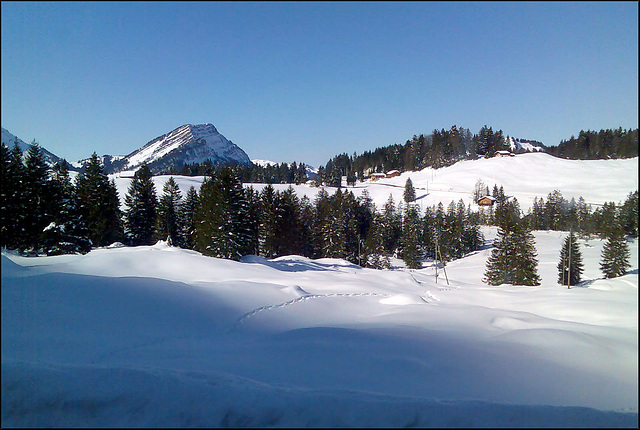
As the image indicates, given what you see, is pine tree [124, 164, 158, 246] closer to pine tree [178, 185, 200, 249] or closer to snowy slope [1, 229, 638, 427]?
pine tree [178, 185, 200, 249]

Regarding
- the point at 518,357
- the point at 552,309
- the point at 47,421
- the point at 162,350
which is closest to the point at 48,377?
the point at 47,421

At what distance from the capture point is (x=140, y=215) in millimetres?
39000

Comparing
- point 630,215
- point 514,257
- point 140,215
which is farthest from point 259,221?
point 630,215

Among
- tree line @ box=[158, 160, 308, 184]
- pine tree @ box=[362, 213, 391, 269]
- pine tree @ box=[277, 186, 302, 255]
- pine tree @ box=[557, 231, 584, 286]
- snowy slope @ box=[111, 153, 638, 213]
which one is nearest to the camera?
snowy slope @ box=[111, 153, 638, 213]

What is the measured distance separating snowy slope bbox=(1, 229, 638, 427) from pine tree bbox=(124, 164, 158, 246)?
33.9 m

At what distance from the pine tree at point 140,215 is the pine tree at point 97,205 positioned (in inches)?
134

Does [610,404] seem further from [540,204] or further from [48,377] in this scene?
[540,204]

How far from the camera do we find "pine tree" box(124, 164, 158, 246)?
126 feet

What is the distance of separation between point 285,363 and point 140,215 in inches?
1600

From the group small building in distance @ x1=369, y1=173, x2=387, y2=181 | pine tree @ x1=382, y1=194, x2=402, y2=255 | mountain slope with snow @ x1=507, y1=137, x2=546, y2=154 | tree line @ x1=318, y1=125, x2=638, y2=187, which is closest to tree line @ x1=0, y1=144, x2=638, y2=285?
mountain slope with snow @ x1=507, y1=137, x2=546, y2=154

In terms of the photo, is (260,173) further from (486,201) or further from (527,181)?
(527,181)

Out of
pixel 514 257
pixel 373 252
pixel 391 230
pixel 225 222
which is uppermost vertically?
pixel 225 222

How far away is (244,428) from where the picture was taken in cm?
240

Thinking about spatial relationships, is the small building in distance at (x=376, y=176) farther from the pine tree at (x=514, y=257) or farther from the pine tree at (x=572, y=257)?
the pine tree at (x=572, y=257)
